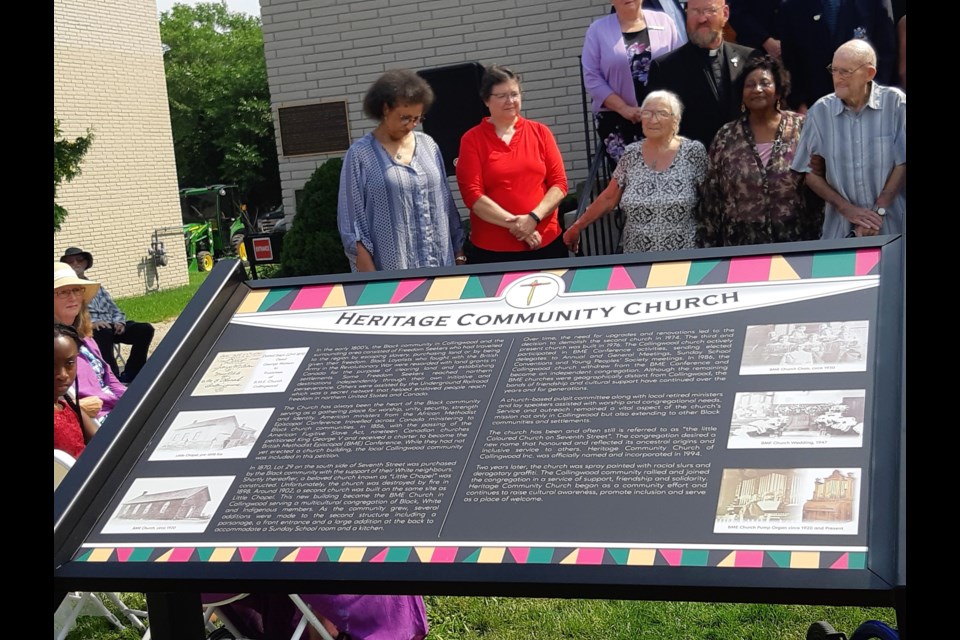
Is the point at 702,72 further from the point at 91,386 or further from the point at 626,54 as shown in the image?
the point at 91,386

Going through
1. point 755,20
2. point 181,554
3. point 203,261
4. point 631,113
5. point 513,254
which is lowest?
point 203,261

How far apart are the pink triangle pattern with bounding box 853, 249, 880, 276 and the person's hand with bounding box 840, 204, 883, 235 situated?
2675 mm

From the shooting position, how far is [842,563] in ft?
5.91

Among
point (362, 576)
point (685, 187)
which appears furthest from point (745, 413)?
point (685, 187)

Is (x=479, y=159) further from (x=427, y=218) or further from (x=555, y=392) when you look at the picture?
(x=555, y=392)

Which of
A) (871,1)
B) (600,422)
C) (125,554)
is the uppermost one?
(871,1)

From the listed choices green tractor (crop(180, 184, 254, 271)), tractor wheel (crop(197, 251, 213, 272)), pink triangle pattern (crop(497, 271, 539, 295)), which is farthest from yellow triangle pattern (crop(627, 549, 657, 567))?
green tractor (crop(180, 184, 254, 271))

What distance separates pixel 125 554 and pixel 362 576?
0.57 m

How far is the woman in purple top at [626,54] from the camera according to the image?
6.68 m

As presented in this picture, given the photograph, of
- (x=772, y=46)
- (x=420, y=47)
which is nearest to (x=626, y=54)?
(x=772, y=46)

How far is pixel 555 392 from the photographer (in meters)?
2.32

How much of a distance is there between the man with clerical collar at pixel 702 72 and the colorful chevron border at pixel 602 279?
371 centimetres

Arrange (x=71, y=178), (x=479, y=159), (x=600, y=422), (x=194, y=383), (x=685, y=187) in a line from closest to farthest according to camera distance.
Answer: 1. (x=600, y=422)
2. (x=194, y=383)
3. (x=685, y=187)
4. (x=479, y=159)
5. (x=71, y=178)

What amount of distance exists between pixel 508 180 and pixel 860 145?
1816mm
